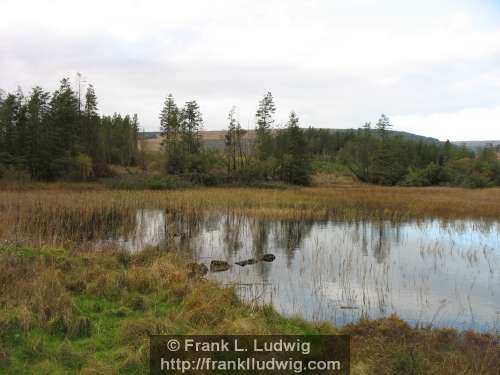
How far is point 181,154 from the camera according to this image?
161ft

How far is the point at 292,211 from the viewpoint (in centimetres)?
2353

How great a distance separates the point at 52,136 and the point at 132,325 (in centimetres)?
4055

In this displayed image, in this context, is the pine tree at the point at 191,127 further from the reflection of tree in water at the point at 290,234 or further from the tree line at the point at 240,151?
the reflection of tree in water at the point at 290,234

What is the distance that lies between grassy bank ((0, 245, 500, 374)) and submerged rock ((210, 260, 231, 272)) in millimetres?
2065

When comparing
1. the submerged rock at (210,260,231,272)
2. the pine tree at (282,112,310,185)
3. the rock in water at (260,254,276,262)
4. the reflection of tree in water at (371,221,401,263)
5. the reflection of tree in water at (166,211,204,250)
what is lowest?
the reflection of tree in water at (371,221,401,263)

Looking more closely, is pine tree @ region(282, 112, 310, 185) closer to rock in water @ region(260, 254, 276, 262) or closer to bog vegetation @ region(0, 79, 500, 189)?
bog vegetation @ region(0, 79, 500, 189)

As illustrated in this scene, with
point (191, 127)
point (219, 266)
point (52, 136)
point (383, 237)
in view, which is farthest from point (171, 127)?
point (219, 266)

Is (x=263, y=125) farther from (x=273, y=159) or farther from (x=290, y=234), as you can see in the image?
(x=290, y=234)

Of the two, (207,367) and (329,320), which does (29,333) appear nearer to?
(207,367)

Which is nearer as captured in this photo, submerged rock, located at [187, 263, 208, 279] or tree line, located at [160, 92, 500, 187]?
submerged rock, located at [187, 263, 208, 279]

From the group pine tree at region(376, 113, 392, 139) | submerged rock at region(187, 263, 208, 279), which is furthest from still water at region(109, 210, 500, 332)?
pine tree at region(376, 113, 392, 139)

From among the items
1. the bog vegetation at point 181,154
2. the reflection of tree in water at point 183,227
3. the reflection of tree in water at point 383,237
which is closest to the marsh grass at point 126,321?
the reflection of tree in water at point 183,227

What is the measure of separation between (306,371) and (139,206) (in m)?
19.3

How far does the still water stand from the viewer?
8641 mm
